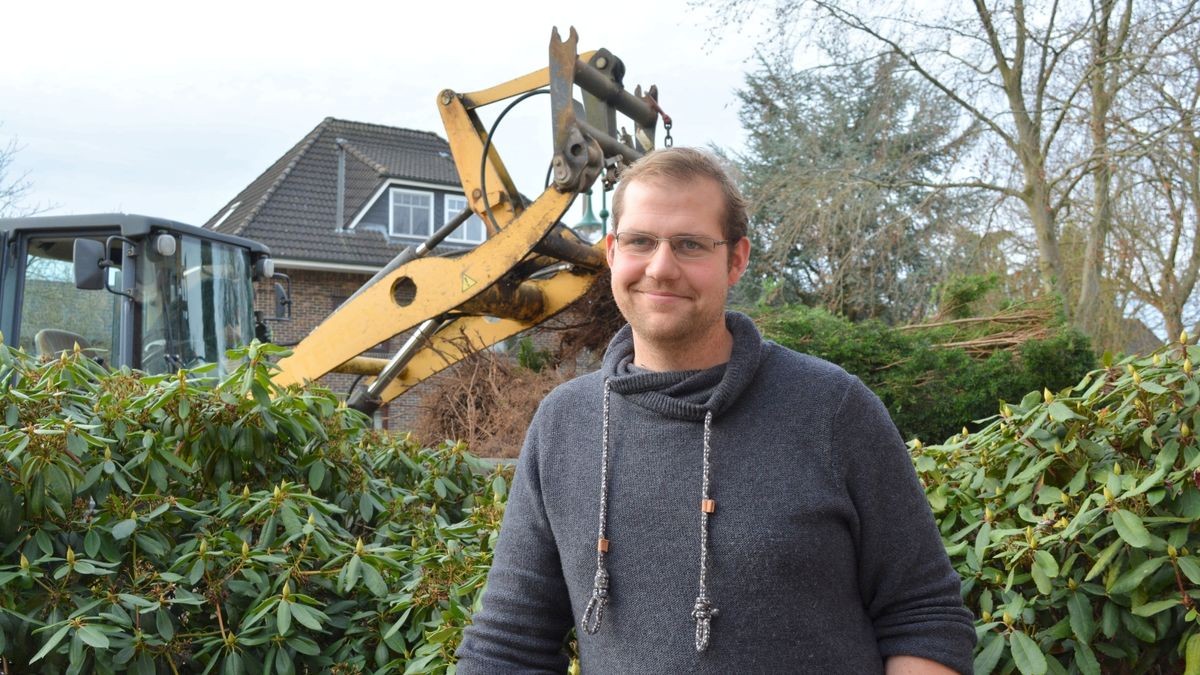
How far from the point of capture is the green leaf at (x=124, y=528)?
9.63 feet

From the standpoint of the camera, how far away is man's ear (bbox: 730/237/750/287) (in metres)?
2.16

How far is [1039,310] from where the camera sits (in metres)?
9.07

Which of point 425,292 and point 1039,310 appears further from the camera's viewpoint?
point 1039,310

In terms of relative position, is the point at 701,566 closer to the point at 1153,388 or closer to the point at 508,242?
the point at 1153,388

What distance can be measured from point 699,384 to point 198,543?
162 centimetres

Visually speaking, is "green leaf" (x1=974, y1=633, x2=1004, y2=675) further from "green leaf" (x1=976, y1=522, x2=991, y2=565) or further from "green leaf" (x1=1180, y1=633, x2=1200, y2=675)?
"green leaf" (x1=1180, y1=633, x2=1200, y2=675)

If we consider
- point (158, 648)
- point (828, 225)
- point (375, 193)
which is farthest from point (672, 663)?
point (375, 193)

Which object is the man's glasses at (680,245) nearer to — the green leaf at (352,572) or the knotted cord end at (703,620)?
the knotted cord end at (703,620)

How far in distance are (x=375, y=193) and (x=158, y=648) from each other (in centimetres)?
2261

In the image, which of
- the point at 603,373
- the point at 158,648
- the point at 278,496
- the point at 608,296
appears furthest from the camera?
the point at 608,296

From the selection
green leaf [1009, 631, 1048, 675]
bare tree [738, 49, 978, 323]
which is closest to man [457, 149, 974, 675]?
green leaf [1009, 631, 1048, 675]

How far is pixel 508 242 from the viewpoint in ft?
22.1

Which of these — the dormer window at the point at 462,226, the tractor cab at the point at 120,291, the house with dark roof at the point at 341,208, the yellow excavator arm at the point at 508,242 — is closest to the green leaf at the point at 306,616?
the yellow excavator arm at the point at 508,242

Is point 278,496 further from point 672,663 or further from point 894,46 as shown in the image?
point 894,46
